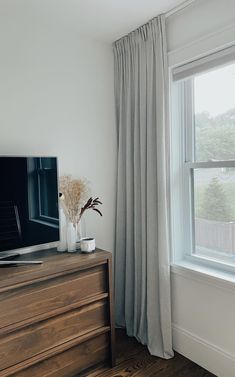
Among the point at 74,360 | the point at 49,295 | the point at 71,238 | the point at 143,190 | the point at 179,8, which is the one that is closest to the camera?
the point at 49,295

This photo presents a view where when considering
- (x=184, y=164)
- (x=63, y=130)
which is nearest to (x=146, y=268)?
(x=184, y=164)

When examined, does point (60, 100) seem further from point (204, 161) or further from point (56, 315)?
point (56, 315)

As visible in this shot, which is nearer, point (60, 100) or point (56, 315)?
point (56, 315)

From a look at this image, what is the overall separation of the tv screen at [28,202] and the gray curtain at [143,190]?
0.67 meters

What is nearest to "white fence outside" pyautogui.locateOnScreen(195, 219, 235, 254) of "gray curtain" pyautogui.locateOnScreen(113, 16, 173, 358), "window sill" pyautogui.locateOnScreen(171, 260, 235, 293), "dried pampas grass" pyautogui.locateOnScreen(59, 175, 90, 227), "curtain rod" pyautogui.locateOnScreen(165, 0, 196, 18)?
"window sill" pyautogui.locateOnScreen(171, 260, 235, 293)

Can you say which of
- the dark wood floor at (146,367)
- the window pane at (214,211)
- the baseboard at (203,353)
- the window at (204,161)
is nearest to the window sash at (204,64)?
the window at (204,161)

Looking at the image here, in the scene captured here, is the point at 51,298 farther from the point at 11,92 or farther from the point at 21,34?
the point at 21,34

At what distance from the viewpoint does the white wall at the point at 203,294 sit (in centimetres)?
188

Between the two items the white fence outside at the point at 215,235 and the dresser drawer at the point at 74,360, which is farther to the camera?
the white fence outside at the point at 215,235

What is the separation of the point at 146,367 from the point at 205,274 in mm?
788

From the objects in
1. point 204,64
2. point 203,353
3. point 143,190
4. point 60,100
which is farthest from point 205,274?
Answer: point 60,100

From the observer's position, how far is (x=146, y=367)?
2.07 m

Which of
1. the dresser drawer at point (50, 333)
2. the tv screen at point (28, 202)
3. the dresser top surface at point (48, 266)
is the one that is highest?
the tv screen at point (28, 202)

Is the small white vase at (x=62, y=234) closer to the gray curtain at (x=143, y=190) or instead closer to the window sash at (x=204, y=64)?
the gray curtain at (x=143, y=190)
